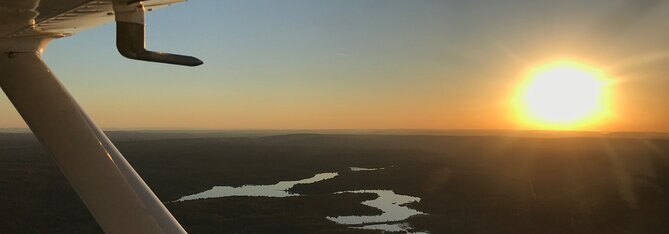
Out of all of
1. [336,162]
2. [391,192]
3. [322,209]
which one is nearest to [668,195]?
[391,192]

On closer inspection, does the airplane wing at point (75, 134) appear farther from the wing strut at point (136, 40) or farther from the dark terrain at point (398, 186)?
the dark terrain at point (398, 186)

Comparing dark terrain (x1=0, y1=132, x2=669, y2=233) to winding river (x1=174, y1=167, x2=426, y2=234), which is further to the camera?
dark terrain (x1=0, y1=132, x2=669, y2=233)

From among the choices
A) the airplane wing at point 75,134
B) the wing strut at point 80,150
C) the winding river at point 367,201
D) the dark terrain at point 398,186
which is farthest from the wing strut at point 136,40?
the winding river at point 367,201

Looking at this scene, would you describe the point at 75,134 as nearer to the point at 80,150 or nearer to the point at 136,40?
the point at 80,150

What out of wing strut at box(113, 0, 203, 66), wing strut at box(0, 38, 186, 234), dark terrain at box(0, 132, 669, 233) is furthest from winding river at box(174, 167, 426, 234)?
wing strut at box(113, 0, 203, 66)

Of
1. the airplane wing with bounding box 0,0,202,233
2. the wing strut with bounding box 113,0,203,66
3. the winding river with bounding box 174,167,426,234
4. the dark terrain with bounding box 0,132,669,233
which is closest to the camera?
the wing strut with bounding box 113,0,203,66

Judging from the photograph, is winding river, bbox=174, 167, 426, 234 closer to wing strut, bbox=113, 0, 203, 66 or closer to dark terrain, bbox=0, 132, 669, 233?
dark terrain, bbox=0, 132, 669, 233

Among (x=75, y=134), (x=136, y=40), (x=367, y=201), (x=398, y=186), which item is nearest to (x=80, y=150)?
(x=75, y=134)

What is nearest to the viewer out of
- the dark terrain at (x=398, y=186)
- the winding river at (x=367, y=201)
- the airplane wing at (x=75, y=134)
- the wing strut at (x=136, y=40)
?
the wing strut at (x=136, y=40)
